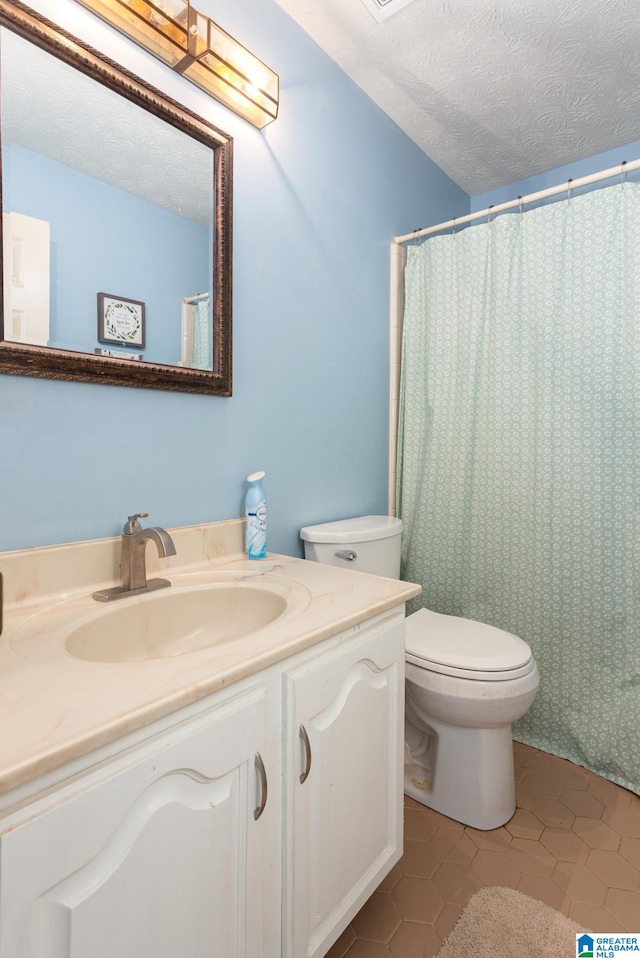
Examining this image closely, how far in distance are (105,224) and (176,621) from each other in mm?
863

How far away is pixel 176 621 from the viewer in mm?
1070

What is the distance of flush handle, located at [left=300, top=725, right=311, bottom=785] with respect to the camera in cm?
85

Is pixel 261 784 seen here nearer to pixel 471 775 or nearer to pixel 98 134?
pixel 471 775

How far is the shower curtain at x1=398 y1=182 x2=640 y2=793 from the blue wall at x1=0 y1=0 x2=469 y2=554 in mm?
211

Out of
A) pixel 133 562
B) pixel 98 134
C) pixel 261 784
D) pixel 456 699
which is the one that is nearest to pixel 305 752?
pixel 261 784

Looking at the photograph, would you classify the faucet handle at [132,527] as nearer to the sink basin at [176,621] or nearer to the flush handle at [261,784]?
the sink basin at [176,621]

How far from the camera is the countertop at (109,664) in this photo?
0.55 m

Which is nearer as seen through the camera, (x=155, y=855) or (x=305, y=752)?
(x=155, y=855)

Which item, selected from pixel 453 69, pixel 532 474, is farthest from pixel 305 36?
pixel 532 474

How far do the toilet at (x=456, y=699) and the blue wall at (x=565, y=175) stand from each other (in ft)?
6.05

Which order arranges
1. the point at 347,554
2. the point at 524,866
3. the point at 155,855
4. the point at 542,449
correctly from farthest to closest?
1. the point at 542,449
2. the point at 347,554
3. the point at 524,866
4. the point at 155,855

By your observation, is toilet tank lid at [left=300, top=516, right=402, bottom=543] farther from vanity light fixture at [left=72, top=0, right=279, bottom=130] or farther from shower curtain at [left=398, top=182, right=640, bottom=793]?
vanity light fixture at [left=72, top=0, right=279, bottom=130]

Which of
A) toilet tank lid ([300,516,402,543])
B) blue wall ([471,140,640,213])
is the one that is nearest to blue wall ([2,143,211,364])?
toilet tank lid ([300,516,402,543])

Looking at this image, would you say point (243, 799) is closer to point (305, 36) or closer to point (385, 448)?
point (385, 448)
